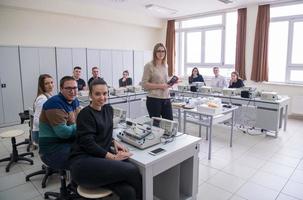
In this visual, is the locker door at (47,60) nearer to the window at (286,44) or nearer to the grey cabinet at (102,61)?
the grey cabinet at (102,61)

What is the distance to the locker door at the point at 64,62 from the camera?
5.49 meters

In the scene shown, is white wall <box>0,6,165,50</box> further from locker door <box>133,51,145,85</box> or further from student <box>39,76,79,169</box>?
student <box>39,76,79,169</box>

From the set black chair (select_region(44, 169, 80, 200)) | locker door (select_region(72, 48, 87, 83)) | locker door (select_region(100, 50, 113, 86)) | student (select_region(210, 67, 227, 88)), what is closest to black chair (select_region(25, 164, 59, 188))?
black chair (select_region(44, 169, 80, 200))

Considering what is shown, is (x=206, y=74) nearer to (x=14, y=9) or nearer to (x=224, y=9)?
(x=224, y=9)

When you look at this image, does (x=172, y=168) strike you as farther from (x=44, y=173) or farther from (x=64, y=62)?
(x=64, y=62)

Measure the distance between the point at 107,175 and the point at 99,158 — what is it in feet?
0.45

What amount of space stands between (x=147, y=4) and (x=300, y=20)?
145 inches

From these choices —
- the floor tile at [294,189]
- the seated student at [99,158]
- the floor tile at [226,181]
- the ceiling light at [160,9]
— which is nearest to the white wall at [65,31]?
the ceiling light at [160,9]

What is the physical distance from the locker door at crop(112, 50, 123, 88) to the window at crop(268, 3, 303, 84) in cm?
402

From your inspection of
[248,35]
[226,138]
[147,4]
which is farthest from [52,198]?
[248,35]

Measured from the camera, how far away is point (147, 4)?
5863mm

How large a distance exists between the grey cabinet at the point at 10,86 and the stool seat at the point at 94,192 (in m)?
4.17

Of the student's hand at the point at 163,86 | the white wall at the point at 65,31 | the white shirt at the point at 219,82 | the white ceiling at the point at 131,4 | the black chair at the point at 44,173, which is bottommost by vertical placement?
the black chair at the point at 44,173

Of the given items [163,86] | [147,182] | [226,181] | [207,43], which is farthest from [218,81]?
[147,182]
